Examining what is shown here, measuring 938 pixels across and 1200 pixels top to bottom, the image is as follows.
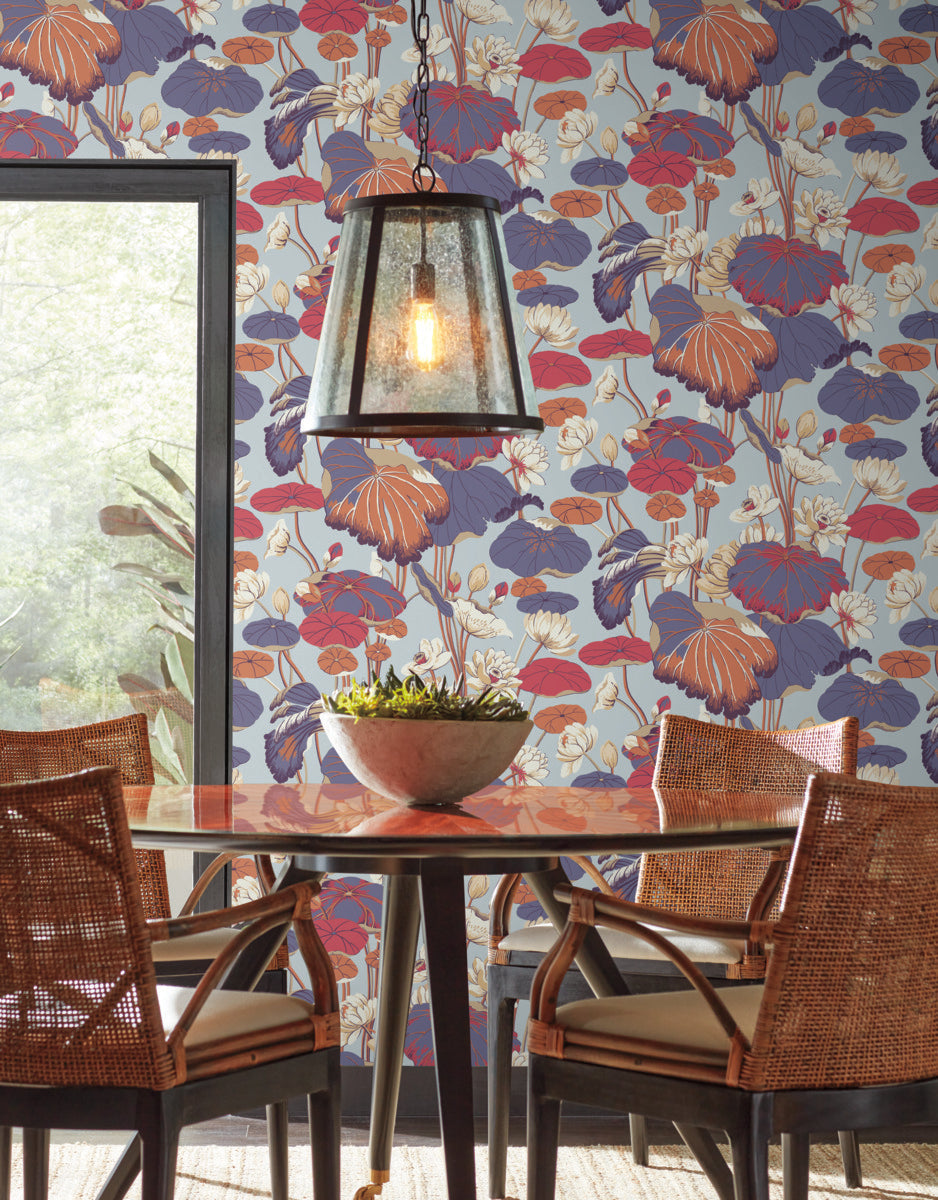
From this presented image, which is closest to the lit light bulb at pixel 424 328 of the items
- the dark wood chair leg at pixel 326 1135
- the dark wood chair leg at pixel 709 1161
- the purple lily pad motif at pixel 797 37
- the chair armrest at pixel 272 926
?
the chair armrest at pixel 272 926

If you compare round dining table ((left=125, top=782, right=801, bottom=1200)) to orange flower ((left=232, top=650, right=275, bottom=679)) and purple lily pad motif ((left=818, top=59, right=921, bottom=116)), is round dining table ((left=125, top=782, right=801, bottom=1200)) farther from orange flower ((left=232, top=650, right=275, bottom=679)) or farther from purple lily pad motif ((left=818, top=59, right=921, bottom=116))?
purple lily pad motif ((left=818, top=59, right=921, bottom=116))

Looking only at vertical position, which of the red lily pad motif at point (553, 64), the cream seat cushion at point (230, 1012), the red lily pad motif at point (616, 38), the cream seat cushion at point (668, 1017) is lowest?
the cream seat cushion at point (668, 1017)

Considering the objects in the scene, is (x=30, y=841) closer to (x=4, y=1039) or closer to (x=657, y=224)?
(x=4, y=1039)

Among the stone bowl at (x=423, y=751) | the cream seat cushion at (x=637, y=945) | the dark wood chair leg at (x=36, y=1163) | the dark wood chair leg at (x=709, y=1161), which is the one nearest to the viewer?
the stone bowl at (x=423, y=751)

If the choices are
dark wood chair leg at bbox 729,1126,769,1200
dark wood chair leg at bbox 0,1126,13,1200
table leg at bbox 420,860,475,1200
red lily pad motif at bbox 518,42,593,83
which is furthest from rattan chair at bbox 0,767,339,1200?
red lily pad motif at bbox 518,42,593,83

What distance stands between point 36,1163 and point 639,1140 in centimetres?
127

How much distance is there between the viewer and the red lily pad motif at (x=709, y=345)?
11.7 ft

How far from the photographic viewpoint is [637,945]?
2.75m

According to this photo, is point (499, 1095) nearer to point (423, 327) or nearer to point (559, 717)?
point (559, 717)

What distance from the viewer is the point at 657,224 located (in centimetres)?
357

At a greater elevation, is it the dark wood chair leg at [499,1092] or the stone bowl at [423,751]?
the stone bowl at [423,751]

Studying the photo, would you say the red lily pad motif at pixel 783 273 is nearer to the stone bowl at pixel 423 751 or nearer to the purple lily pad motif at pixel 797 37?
the purple lily pad motif at pixel 797 37

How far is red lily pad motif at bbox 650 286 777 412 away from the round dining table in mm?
1318

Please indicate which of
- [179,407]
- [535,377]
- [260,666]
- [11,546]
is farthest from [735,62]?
[11,546]
